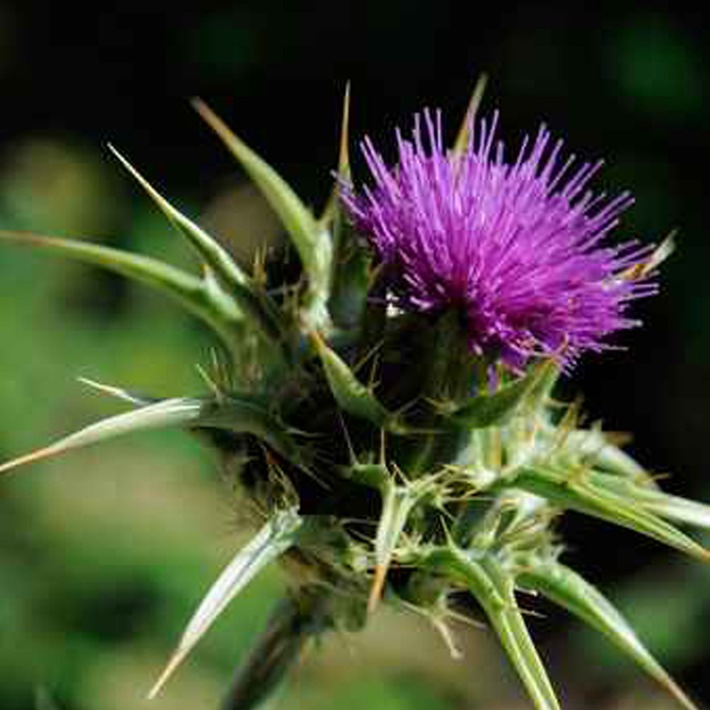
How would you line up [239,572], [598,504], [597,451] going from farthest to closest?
[597,451] → [598,504] → [239,572]

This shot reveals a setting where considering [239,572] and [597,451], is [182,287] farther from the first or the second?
[597,451]

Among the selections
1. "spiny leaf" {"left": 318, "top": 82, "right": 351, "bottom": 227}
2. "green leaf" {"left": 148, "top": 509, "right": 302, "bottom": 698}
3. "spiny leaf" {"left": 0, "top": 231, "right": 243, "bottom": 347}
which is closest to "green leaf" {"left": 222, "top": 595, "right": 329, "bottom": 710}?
"green leaf" {"left": 148, "top": 509, "right": 302, "bottom": 698}

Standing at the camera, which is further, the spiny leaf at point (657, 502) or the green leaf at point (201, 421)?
the spiny leaf at point (657, 502)

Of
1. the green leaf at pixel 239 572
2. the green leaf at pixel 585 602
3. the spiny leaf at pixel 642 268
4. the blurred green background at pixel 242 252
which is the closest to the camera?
the green leaf at pixel 239 572

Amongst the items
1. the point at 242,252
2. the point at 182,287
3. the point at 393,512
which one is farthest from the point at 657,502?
the point at 242,252

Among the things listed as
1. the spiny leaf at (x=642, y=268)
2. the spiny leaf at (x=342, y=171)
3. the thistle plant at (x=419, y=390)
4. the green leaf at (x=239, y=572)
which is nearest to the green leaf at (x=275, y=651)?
the thistle plant at (x=419, y=390)

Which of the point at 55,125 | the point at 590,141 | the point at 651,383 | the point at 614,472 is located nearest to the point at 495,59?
the point at 590,141

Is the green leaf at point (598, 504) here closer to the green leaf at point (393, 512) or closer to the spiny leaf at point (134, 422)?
the green leaf at point (393, 512)
